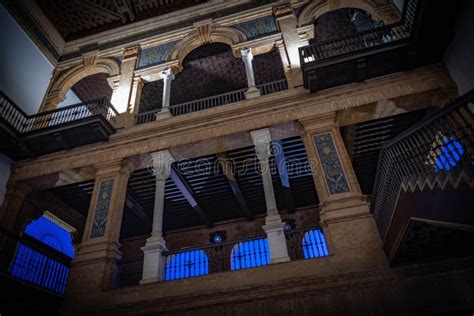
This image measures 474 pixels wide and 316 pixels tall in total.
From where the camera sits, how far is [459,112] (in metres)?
3.43

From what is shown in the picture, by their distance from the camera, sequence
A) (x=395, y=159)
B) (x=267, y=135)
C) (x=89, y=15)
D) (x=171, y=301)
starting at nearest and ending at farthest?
(x=395, y=159) → (x=171, y=301) → (x=267, y=135) → (x=89, y=15)

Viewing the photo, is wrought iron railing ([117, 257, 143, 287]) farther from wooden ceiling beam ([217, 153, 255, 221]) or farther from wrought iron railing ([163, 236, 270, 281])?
wooden ceiling beam ([217, 153, 255, 221])

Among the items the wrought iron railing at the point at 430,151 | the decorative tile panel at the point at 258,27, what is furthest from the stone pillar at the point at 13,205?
the wrought iron railing at the point at 430,151

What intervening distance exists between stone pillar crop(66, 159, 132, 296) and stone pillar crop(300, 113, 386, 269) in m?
4.23

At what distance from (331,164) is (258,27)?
18.0 feet

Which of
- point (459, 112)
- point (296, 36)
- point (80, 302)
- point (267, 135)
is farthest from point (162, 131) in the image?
point (459, 112)

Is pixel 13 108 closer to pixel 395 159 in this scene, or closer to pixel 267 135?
pixel 267 135

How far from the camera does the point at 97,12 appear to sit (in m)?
10.9

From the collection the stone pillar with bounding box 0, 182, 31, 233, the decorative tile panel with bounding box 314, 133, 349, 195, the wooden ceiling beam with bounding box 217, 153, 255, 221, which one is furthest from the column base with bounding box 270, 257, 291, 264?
the stone pillar with bounding box 0, 182, 31, 233

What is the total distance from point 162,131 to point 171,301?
161 inches

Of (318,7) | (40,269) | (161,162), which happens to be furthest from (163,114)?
(318,7)

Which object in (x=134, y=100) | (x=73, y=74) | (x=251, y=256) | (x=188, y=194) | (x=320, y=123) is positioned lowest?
(x=251, y=256)

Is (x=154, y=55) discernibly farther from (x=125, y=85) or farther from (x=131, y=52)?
(x=125, y=85)

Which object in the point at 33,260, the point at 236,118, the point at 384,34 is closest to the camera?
the point at 33,260
